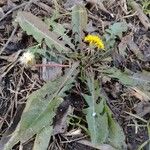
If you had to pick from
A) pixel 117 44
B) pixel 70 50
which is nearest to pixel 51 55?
pixel 70 50

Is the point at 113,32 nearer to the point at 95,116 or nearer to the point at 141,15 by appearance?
the point at 141,15

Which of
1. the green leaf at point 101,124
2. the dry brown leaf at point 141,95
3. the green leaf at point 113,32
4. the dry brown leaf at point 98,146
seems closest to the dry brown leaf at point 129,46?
the green leaf at point 113,32

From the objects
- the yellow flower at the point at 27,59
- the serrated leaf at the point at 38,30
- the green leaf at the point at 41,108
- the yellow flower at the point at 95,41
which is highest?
the serrated leaf at the point at 38,30

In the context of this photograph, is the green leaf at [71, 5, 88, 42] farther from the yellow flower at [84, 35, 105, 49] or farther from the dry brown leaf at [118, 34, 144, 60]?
the dry brown leaf at [118, 34, 144, 60]

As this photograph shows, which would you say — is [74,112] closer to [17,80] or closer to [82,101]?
[82,101]

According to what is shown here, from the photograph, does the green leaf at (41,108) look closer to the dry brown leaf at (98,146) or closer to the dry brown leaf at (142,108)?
the dry brown leaf at (98,146)

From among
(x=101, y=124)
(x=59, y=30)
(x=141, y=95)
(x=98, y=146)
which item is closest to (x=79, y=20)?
(x=59, y=30)
